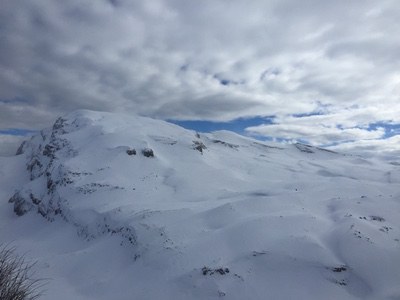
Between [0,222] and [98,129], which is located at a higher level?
[98,129]

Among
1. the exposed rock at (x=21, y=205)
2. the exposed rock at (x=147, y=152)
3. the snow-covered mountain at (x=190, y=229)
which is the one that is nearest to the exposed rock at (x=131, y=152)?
the snow-covered mountain at (x=190, y=229)

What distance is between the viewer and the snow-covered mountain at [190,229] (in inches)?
467

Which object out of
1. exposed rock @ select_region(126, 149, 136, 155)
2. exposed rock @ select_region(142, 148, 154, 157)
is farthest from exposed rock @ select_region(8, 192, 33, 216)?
exposed rock @ select_region(142, 148, 154, 157)

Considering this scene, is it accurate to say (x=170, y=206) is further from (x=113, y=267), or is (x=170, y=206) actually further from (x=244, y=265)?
(x=244, y=265)

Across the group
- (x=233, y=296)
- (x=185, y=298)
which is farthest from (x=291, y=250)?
(x=185, y=298)

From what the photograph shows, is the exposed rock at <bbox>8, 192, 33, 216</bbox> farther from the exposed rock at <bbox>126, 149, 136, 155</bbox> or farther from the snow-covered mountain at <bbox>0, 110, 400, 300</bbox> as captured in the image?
the exposed rock at <bbox>126, 149, 136, 155</bbox>

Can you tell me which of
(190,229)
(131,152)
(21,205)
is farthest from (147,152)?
(190,229)

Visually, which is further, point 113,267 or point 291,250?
point 113,267

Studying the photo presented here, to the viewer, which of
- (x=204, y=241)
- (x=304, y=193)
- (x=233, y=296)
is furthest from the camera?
(x=304, y=193)

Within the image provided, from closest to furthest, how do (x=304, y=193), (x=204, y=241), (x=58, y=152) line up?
(x=204, y=241) → (x=304, y=193) → (x=58, y=152)

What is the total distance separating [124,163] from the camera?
25.8m

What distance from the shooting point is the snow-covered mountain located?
38.9 ft

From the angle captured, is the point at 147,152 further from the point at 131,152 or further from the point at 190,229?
the point at 190,229

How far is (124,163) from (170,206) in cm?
880
